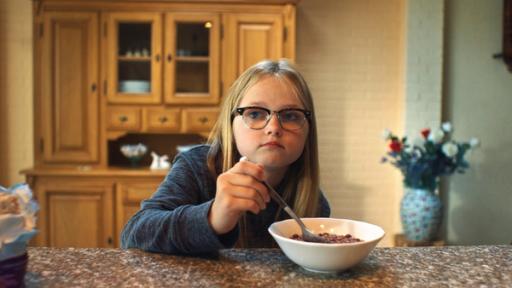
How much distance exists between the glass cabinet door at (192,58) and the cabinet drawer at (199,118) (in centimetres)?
6

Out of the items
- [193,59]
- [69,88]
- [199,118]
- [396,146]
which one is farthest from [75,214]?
[396,146]

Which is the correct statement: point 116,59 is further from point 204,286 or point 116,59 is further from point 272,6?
point 204,286

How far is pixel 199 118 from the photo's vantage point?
285 cm

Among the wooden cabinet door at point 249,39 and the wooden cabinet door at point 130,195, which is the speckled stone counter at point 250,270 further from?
the wooden cabinet door at point 249,39

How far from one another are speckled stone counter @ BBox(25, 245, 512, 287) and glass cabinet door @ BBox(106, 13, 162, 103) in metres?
2.07

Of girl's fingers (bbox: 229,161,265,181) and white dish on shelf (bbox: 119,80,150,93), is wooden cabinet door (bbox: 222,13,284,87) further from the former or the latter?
girl's fingers (bbox: 229,161,265,181)

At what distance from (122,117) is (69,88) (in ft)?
1.24

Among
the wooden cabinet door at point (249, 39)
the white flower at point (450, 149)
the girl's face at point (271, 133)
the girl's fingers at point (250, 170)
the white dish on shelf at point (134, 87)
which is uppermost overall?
the wooden cabinet door at point (249, 39)

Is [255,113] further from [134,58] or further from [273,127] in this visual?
[134,58]

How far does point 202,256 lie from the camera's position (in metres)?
0.82

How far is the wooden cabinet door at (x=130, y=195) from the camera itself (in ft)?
8.96

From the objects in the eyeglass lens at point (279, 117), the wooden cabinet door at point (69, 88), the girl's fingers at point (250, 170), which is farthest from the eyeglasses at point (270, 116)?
the wooden cabinet door at point (69, 88)

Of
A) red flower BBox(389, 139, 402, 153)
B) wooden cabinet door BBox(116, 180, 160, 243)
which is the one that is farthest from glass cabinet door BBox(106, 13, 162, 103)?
red flower BBox(389, 139, 402, 153)

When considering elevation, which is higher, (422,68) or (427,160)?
(422,68)
